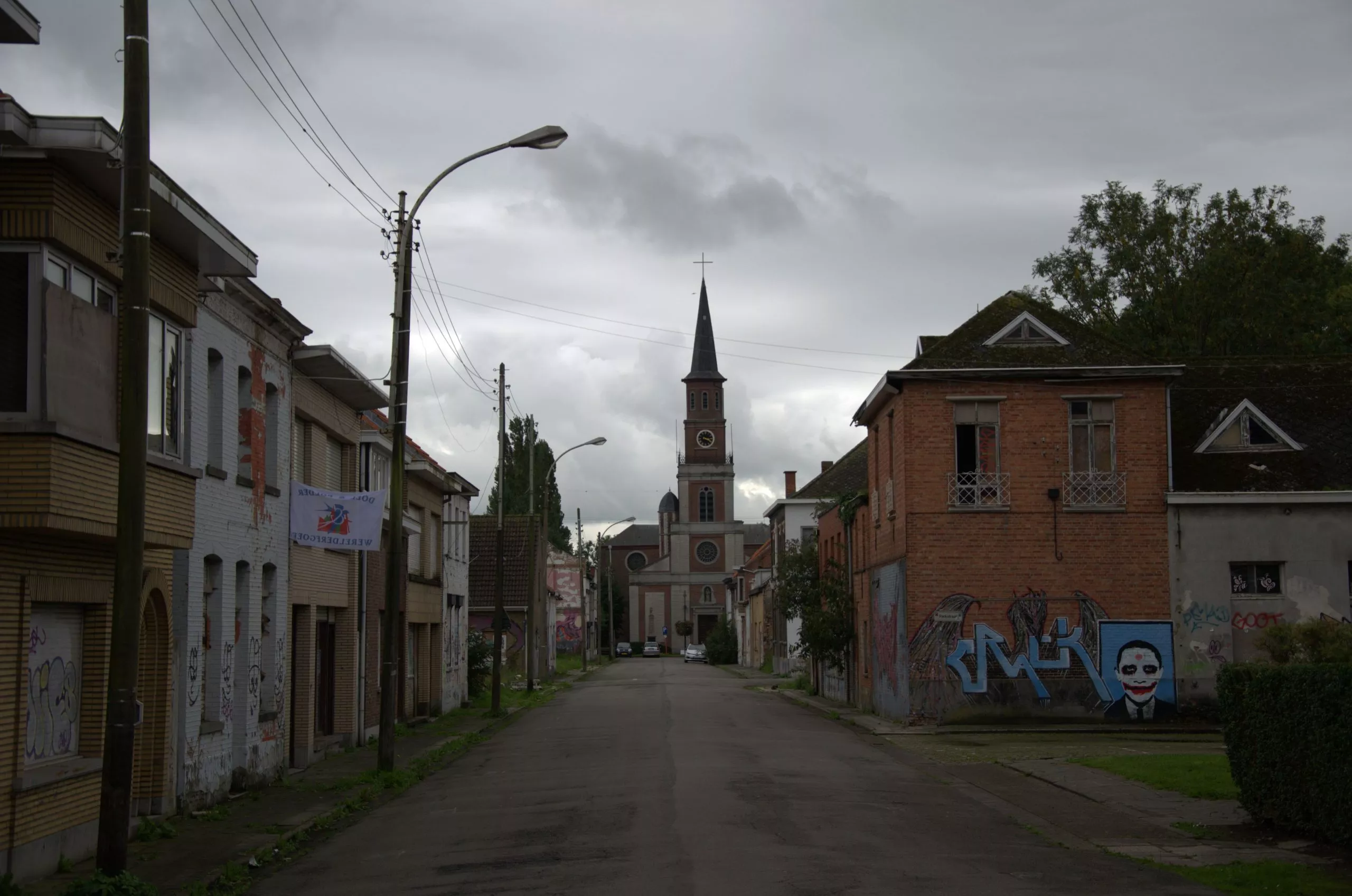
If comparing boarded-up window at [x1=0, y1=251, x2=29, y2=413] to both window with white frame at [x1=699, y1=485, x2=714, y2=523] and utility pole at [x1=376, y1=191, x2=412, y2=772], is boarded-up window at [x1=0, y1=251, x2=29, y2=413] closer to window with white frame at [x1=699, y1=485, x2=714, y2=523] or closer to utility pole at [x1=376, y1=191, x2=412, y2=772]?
utility pole at [x1=376, y1=191, x2=412, y2=772]

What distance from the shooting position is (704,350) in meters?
118

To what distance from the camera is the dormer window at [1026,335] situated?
3027cm

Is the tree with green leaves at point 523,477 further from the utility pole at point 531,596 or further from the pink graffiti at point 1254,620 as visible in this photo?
the pink graffiti at point 1254,620

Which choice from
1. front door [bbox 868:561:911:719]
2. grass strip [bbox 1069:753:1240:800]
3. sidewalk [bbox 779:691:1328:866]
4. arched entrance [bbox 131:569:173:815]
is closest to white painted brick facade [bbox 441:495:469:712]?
front door [bbox 868:561:911:719]

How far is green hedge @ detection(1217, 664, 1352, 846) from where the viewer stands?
457 inches

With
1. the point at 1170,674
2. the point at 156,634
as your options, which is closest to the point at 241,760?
the point at 156,634

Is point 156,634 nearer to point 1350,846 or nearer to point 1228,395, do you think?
point 1350,846

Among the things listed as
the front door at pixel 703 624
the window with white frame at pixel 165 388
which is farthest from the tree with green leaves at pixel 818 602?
the front door at pixel 703 624

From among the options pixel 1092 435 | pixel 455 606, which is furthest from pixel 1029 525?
pixel 455 606

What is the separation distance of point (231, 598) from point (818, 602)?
24782 millimetres

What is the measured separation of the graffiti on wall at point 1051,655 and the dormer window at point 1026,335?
17.9 ft

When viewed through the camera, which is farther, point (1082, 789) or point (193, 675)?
point (1082, 789)

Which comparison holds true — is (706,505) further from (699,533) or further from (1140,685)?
(1140,685)

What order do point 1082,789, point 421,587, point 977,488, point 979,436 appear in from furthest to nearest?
point 421,587 < point 979,436 < point 977,488 < point 1082,789
